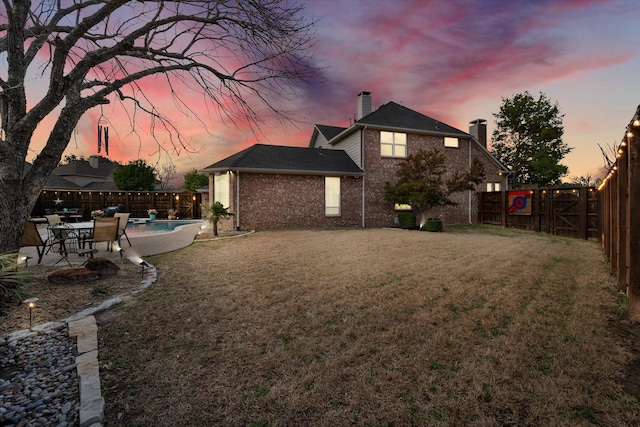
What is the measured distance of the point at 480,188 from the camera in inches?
723

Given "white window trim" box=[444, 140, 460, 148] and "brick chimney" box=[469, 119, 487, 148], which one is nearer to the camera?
"white window trim" box=[444, 140, 460, 148]

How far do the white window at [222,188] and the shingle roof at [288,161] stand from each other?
0.57 metres

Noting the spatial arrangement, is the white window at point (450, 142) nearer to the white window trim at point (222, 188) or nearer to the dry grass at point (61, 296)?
the white window trim at point (222, 188)

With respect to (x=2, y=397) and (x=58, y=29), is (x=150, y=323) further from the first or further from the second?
(x=58, y=29)

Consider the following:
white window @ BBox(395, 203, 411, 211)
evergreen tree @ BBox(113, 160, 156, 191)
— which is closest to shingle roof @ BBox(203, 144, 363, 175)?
white window @ BBox(395, 203, 411, 211)

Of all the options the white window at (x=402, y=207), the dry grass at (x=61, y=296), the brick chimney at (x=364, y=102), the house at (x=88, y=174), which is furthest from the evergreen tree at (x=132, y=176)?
the dry grass at (x=61, y=296)

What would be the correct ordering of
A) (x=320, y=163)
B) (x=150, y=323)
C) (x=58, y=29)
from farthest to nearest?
(x=320, y=163)
(x=58, y=29)
(x=150, y=323)

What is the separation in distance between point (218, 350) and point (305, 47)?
4.38 meters

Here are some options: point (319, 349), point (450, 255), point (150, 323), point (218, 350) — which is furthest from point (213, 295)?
point (450, 255)

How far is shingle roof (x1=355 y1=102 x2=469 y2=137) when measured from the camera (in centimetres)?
1605

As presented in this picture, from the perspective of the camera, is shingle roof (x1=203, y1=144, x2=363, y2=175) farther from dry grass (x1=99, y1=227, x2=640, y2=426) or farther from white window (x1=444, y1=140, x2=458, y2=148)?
dry grass (x1=99, y1=227, x2=640, y2=426)

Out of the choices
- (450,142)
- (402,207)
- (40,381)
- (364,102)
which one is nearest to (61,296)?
(40,381)

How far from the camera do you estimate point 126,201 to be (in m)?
22.5

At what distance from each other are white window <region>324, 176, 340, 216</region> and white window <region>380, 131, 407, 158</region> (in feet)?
10.4
